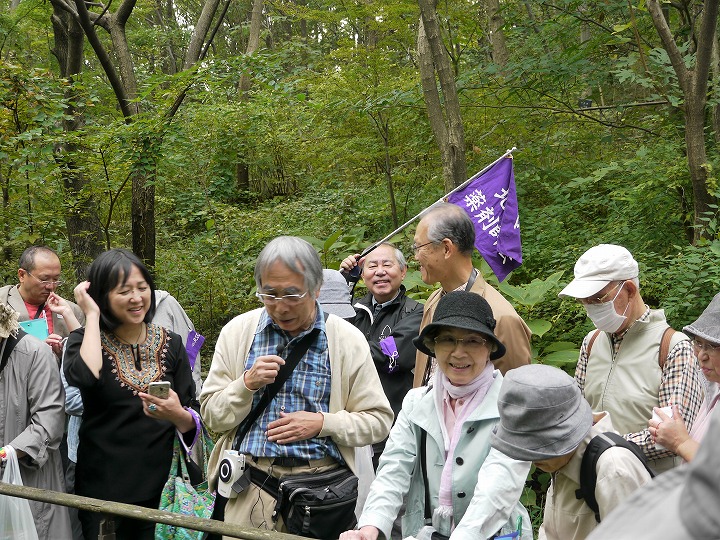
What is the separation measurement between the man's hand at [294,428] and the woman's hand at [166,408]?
72 cm

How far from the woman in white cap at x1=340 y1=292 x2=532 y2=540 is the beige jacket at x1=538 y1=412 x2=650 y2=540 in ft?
0.43

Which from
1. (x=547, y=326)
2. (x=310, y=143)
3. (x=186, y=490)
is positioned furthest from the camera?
(x=310, y=143)

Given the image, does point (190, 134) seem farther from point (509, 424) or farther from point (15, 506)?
point (509, 424)

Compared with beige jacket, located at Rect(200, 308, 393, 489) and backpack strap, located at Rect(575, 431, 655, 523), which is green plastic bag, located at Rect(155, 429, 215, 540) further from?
backpack strap, located at Rect(575, 431, 655, 523)

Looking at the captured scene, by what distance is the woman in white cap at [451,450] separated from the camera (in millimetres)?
2612

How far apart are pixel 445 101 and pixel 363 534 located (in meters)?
5.87

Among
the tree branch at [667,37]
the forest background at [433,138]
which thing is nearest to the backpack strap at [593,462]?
the forest background at [433,138]

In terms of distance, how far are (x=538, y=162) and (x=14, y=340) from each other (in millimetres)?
7510

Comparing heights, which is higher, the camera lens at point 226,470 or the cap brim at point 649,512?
the cap brim at point 649,512

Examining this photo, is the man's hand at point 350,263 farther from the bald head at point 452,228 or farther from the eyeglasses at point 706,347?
the eyeglasses at point 706,347

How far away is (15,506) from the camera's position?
3.69m

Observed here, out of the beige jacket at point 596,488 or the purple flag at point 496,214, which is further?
the purple flag at point 496,214

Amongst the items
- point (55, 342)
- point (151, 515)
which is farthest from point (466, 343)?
point (55, 342)

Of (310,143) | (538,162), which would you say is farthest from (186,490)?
(310,143)
